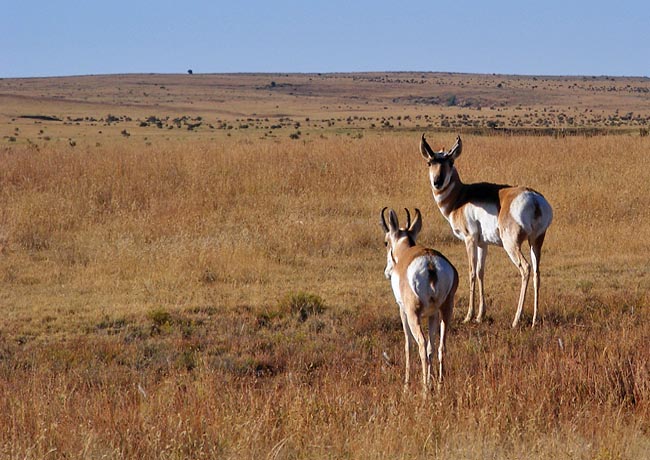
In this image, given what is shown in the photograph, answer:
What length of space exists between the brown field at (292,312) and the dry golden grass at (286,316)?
0.10 ft

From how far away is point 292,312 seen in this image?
31.4 ft

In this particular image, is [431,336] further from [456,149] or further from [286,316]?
[456,149]

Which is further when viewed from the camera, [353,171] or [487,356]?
[353,171]

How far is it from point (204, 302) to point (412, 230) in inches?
139

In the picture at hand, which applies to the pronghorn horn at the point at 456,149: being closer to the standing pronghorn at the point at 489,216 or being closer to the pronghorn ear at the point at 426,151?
the standing pronghorn at the point at 489,216

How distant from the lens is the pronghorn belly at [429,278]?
20.9ft

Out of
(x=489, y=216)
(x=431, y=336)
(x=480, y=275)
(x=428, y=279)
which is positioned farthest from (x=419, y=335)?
(x=480, y=275)

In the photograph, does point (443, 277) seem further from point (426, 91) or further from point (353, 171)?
point (426, 91)

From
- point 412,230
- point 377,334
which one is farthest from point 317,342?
point 412,230

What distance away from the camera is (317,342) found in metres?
8.64

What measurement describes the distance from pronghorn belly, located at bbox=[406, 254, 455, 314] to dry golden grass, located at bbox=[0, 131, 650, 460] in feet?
2.43

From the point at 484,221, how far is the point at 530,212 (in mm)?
650

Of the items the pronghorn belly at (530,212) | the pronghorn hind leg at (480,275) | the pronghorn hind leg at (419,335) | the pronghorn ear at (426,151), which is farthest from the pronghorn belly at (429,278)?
the pronghorn ear at (426,151)

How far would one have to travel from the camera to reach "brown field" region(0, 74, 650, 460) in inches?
216
